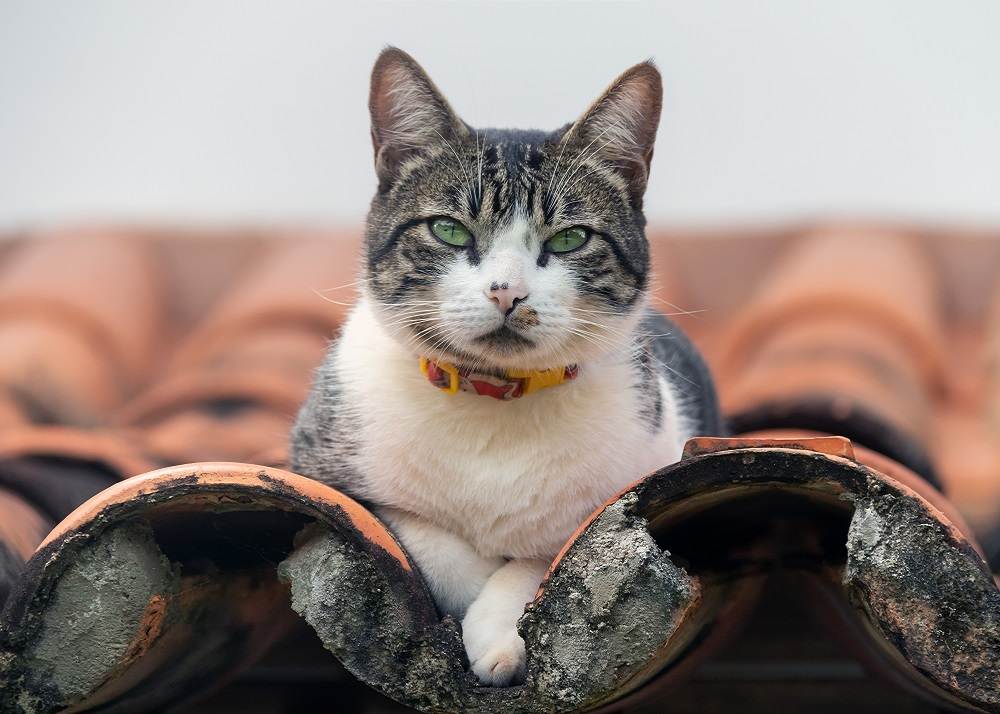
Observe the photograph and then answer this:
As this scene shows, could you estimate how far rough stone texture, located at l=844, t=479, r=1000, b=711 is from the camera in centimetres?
157

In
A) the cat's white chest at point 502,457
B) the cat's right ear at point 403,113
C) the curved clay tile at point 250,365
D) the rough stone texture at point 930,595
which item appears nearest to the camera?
the rough stone texture at point 930,595

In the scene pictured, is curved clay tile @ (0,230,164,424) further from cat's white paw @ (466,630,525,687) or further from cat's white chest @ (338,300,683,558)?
cat's white paw @ (466,630,525,687)

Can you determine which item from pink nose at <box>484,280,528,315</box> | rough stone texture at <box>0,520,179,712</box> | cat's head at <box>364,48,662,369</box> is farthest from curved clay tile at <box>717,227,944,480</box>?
rough stone texture at <box>0,520,179,712</box>

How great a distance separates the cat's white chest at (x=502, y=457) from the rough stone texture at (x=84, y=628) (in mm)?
495

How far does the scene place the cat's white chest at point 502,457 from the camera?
2010mm

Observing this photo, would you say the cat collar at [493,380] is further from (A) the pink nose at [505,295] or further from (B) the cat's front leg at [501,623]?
(B) the cat's front leg at [501,623]

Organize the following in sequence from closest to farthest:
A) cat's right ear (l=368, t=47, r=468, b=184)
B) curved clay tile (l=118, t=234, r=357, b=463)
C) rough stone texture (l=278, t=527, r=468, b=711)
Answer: rough stone texture (l=278, t=527, r=468, b=711) < cat's right ear (l=368, t=47, r=468, b=184) < curved clay tile (l=118, t=234, r=357, b=463)

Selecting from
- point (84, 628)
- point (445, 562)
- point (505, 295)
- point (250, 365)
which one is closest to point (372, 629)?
point (445, 562)

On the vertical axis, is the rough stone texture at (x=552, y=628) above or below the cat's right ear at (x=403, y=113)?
below

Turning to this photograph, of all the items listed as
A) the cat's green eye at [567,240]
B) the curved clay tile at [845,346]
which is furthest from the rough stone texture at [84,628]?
the curved clay tile at [845,346]

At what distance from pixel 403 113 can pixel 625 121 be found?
41 cm

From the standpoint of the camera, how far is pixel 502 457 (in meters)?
2.02

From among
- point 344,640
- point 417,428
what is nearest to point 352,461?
point 417,428

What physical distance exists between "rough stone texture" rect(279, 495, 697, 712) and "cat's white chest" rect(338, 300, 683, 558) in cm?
31
